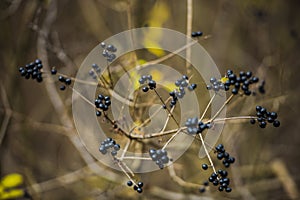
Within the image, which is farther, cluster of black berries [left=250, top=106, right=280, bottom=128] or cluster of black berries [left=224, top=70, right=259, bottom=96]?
cluster of black berries [left=224, top=70, right=259, bottom=96]

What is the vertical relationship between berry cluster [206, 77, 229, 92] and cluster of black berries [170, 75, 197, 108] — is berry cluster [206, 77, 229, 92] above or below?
above

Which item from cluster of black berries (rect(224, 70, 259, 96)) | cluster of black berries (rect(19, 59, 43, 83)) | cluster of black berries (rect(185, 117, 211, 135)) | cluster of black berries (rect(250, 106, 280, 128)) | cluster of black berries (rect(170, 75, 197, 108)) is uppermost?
cluster of black berries (rect(224, 70, 259, 96))

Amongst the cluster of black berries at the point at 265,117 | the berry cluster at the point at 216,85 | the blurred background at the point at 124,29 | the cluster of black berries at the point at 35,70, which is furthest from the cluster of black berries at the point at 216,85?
the blurred background at the point at 124,29

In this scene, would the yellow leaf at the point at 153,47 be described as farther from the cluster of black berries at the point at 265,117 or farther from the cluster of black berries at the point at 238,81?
the cluster of black berries at the point at 265,117

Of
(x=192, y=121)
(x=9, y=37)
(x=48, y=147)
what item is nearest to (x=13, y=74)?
(x=9, y=37)

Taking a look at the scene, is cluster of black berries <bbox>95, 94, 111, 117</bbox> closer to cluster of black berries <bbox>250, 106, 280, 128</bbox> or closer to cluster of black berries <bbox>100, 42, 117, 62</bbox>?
cluster of black berries <bbox>100, 42, 117, 62</bbox>

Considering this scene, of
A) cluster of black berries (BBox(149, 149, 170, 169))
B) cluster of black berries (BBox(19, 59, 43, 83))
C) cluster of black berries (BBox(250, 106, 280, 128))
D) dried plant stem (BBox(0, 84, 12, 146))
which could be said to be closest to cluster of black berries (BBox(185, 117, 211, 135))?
cluster of black berries (BBox(149, 149, 170, 169))

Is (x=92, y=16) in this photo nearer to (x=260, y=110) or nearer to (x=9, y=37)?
(x=9, y=37)

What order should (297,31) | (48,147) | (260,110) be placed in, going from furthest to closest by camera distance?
(48,147), (297,31), (260,110)
